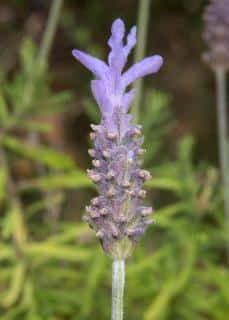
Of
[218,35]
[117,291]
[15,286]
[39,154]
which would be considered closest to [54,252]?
[15,286]

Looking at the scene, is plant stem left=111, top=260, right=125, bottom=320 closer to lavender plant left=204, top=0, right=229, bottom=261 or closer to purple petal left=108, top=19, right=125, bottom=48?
purple petal left=108, top=19, right=125, bottom=48

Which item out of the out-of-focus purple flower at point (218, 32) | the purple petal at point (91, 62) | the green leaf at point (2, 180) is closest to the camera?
the purple petal at point (91, 62)

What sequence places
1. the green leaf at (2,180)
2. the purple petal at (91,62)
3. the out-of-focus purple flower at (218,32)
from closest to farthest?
the purple petal at (91,62)
the out-of-focus purple flower at (218,32)
the green leaf at (2,180)

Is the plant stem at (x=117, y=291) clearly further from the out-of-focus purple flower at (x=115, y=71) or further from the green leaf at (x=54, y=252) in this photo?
the green leaf at (x=54, y=252)

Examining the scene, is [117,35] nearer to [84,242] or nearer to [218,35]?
[218,35]

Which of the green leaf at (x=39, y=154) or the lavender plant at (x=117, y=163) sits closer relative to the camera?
the lavender plant at (x=117, y=163)

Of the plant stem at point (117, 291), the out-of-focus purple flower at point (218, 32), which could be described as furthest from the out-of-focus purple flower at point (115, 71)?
the out-of-focus purple flower at point (218, 32)

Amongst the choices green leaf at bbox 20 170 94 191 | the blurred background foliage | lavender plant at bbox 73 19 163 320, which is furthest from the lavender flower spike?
green leaf at bbox 20 170 94 191

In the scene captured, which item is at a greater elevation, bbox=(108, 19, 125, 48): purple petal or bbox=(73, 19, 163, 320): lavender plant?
bbox=(108, 19, 125, 48): purple petal
